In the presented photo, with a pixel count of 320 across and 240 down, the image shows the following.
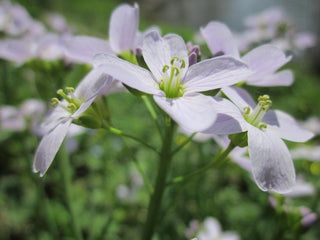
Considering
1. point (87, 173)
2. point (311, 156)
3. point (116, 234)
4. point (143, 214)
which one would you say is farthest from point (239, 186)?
point (87, 173)

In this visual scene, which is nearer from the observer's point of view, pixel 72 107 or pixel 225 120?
pixel 225 120

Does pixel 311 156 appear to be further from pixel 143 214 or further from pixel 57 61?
pixel 57 61

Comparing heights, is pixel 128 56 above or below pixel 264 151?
above

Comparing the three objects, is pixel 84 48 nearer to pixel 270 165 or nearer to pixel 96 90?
pixel 96 90

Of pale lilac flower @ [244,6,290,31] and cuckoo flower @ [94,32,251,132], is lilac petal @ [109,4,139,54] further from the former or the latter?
pale lilac flower @ [244,6,290,31]

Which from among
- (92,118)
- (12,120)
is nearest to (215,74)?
(92,118)

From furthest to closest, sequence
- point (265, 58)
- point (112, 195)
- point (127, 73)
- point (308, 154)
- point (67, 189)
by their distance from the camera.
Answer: point (112, 195), point (308, 154), point (67, 189), point (265, 58), point (127, 73)

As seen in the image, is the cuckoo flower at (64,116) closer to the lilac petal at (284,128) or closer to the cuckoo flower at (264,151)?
the cuckoo flower at (264,151)
